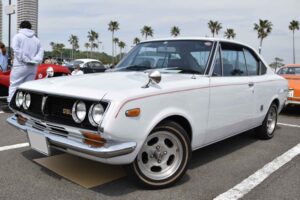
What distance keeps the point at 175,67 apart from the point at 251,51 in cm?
171

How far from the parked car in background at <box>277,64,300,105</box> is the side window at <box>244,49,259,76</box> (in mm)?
3467

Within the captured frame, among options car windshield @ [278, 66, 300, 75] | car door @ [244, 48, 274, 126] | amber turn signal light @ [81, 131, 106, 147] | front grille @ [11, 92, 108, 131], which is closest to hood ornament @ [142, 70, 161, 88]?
front grille @ [11, 92, 108, 131]

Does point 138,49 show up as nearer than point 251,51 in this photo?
Yes

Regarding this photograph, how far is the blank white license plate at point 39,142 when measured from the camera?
10.5 feet

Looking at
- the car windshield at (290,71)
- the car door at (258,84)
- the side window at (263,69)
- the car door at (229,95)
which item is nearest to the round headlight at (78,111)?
the car door at (229,95)

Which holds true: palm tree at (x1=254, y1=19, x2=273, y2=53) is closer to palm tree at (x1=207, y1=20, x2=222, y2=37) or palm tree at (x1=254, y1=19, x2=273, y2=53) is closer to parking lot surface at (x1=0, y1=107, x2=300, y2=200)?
palm tree at (x1=207, y1=20, x2=222, y2=37)

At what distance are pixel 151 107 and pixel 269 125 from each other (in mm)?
3390

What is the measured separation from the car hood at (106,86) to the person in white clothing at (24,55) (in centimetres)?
306

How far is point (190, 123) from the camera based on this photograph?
3.54 m

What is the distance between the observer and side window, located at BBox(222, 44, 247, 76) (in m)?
4.34

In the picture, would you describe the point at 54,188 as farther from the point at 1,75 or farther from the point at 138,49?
the point at 1,75

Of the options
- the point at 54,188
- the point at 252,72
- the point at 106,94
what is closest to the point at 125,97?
the point at 106,94

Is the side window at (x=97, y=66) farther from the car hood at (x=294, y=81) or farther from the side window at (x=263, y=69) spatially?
the side window at (x=263, y=69)

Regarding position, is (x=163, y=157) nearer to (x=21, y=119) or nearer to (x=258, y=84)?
(x=21, y=119)
